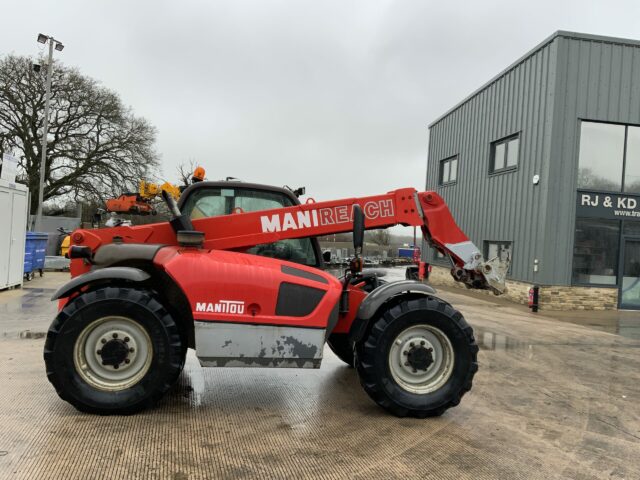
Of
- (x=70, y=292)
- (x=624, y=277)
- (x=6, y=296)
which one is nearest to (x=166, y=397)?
(x=70, y=292)

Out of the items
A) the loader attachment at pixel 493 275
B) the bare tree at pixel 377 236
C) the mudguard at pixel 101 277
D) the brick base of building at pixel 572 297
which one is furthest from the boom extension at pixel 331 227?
the brick base of building at pixel 572 297

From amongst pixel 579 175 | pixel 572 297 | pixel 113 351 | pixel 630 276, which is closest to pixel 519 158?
pixel 579 175

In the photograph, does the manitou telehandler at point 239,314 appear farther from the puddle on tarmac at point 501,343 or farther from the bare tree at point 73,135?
the bare tree at point 73,135

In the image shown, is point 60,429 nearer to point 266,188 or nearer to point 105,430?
point 105,430

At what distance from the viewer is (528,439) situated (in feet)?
12.9

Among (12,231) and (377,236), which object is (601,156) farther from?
(12,231)

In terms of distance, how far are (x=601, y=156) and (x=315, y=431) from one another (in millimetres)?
13105

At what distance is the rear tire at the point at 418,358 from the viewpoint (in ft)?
13.6

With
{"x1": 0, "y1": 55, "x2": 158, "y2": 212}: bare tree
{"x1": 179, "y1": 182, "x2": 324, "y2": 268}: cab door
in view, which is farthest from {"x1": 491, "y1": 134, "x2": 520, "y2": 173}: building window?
{"x1": 0, "y1": 55, "x2": 158, "y2": 212}: bare tree

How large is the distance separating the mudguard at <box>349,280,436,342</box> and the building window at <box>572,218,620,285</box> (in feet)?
35.6

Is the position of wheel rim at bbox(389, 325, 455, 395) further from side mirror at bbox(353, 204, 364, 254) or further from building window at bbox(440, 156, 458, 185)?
building window at bbox(440, 156, 458, 185)

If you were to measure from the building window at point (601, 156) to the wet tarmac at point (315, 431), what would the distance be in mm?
8901

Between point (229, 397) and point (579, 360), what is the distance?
17.3 ft

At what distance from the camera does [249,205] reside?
505 cm
